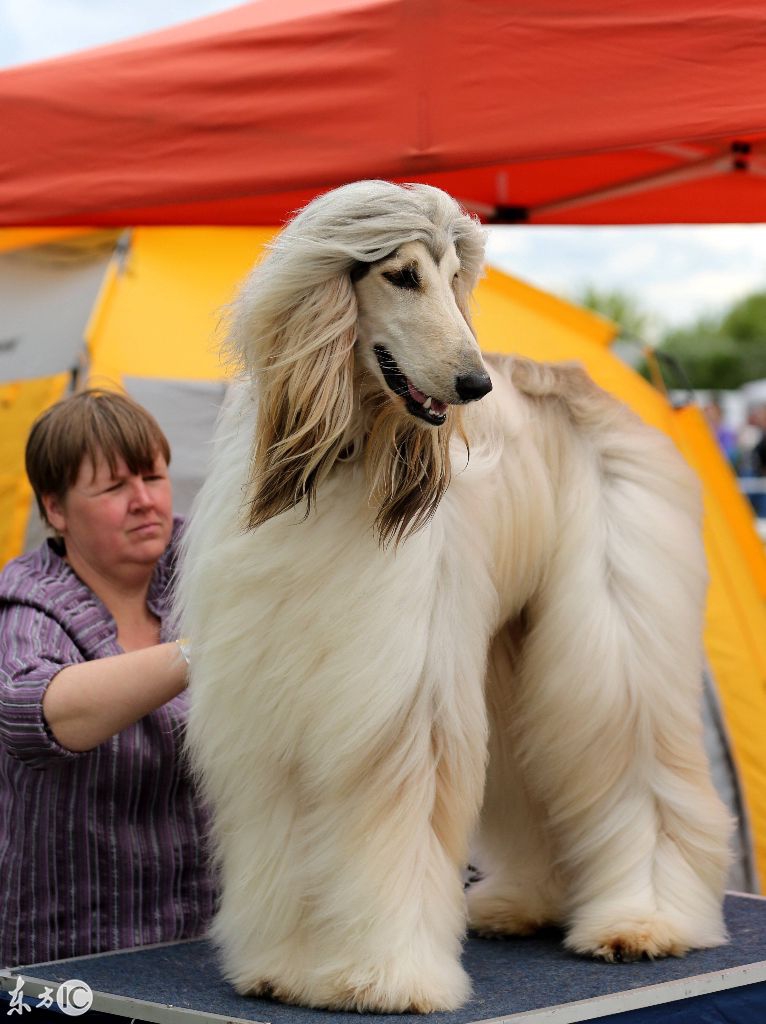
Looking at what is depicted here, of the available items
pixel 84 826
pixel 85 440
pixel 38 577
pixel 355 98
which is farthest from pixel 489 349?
pixel 84 826

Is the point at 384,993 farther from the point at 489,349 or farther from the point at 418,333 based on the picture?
the point at 489,349

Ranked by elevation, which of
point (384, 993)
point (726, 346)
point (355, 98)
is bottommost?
point (384, 993)

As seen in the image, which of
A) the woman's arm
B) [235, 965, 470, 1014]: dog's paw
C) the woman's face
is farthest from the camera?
the woman's face

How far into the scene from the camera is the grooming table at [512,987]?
1813 mm

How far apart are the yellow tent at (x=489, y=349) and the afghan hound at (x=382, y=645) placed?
4.84 feet

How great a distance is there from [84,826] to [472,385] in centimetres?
109

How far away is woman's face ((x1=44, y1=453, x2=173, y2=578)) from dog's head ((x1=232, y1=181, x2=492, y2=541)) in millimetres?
586

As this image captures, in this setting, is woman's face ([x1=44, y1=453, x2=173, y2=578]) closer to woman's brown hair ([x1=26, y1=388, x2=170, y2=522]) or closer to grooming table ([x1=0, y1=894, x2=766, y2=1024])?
woman's brown hair ([x1=26, y1=388, x2=170, y2=522])

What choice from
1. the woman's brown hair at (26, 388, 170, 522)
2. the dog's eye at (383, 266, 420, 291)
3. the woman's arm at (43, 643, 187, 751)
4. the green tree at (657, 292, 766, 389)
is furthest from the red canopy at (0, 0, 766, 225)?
the green tree at (657, 292, 766, 389)

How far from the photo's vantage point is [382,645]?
1.85 meters

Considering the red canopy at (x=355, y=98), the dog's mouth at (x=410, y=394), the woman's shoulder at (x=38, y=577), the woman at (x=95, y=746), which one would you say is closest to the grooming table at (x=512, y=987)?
the woman at (x=95, y=746)

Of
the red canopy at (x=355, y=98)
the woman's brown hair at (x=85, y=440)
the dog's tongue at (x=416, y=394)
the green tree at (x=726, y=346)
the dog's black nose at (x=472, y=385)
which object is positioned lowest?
the dog's black nose at (x=472, y=385)

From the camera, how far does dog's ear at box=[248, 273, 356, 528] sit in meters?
1.76

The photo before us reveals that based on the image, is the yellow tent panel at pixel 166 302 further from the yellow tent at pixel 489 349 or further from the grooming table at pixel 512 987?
the grooming table at pixel 512 987
